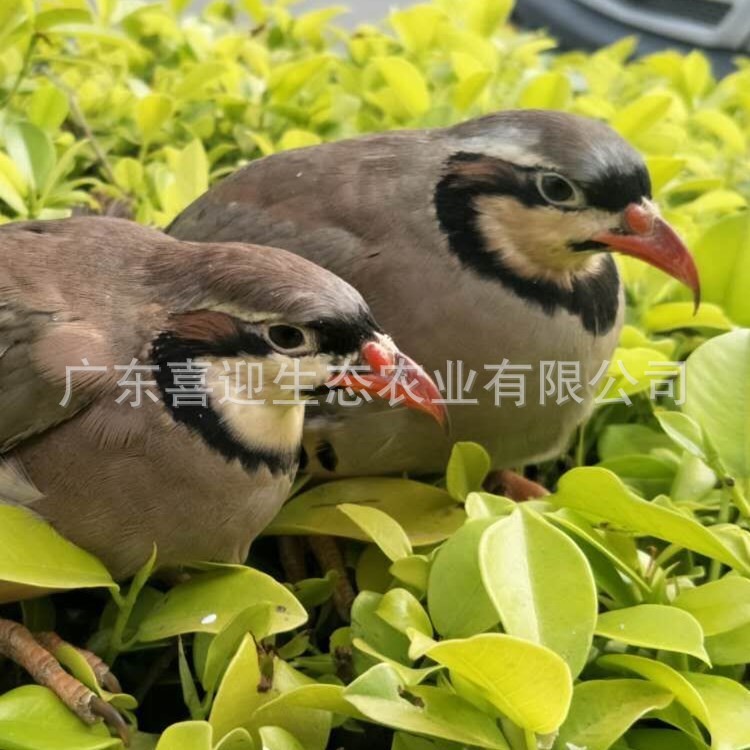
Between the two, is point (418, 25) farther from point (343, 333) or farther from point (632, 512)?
point (632, 512)

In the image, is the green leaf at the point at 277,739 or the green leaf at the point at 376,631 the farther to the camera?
the green leaf at the point at 376,631

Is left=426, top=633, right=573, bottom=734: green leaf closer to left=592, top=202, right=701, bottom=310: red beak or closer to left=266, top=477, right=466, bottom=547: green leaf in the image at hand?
left=266, top=477, right=466, bottom=547: green leaf

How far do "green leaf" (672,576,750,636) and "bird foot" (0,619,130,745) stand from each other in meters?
0.49

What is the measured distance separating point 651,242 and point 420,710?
2.31 ft

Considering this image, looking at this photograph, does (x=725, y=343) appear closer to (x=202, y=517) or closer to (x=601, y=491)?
(x=601, y=491)

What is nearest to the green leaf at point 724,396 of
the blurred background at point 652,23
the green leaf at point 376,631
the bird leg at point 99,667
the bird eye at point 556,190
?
the bird eye at point 556,190

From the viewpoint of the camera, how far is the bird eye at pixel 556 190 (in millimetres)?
1234

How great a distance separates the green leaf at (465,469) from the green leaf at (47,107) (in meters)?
0.80

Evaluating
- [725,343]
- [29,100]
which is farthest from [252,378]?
[29,100]

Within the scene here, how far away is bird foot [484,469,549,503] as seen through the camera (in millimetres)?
1361

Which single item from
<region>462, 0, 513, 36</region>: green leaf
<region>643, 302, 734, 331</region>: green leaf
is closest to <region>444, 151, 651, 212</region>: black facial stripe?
<region>643, 302, 734, 331</region>: green leaf

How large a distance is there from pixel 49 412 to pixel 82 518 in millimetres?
105

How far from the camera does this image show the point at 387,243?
127cm

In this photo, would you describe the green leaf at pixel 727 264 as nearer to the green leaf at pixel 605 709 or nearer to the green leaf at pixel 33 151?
the green leaf at pixel 605 709
